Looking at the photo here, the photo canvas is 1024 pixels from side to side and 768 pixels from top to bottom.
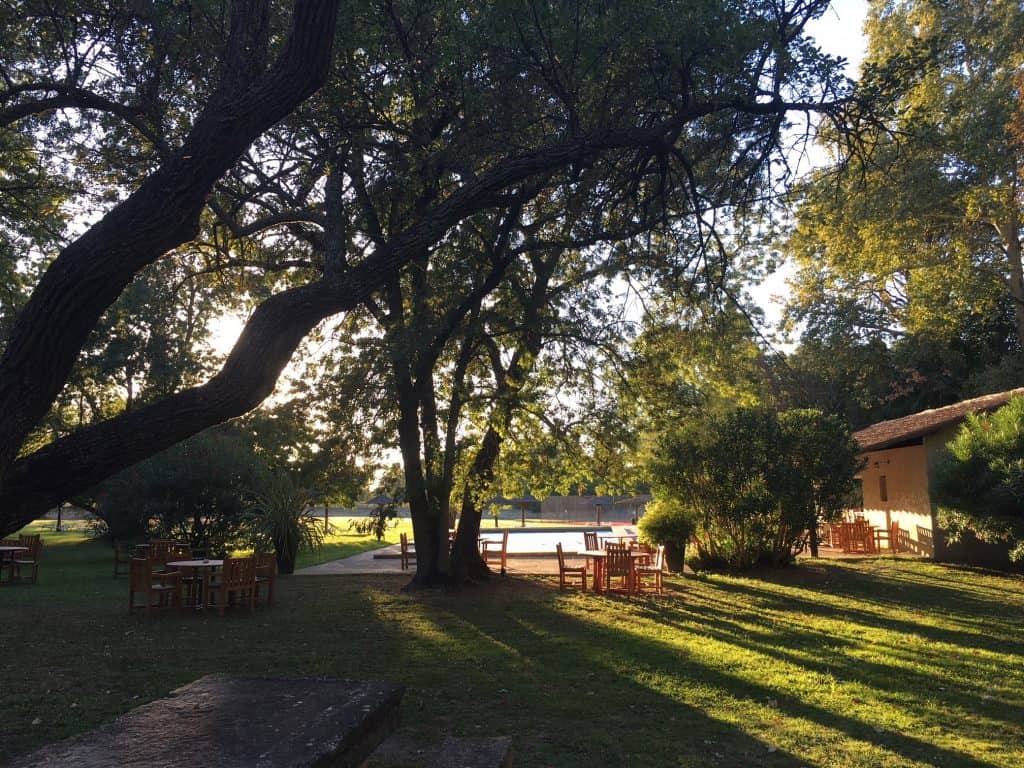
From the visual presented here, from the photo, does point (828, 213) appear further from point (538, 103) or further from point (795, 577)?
point (795, 577)

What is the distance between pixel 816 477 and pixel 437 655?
1027cm

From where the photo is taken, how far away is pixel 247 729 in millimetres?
3449

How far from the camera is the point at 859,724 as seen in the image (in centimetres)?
602

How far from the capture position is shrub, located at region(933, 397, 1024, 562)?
1375 centimetres

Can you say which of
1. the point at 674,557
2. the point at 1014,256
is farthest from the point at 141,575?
the point at 1014,256

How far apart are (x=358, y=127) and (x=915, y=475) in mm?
17695

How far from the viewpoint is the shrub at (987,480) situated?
13750 millimetres

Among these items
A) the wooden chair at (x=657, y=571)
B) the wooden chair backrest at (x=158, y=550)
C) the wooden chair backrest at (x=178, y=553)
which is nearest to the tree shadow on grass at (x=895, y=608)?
the wooden chair at (x=657, y=571)

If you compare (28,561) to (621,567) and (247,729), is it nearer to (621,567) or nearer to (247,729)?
(621,567)

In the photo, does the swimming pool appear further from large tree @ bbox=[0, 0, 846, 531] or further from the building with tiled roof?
large tree @ bbox=[0, 0, 846, 531]

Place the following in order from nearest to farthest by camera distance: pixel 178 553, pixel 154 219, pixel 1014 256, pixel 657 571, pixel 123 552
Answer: pixel 154 219, pixel 657 571, pixel 178 553, pixel 123 552, pixel 1014 256

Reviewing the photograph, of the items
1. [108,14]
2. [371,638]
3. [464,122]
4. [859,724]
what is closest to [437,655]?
[371,638]

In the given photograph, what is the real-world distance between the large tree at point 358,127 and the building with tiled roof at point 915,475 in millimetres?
11385

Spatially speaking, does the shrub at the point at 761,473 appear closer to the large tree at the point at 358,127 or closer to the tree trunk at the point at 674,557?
the tree trunk at the point at 674,557
